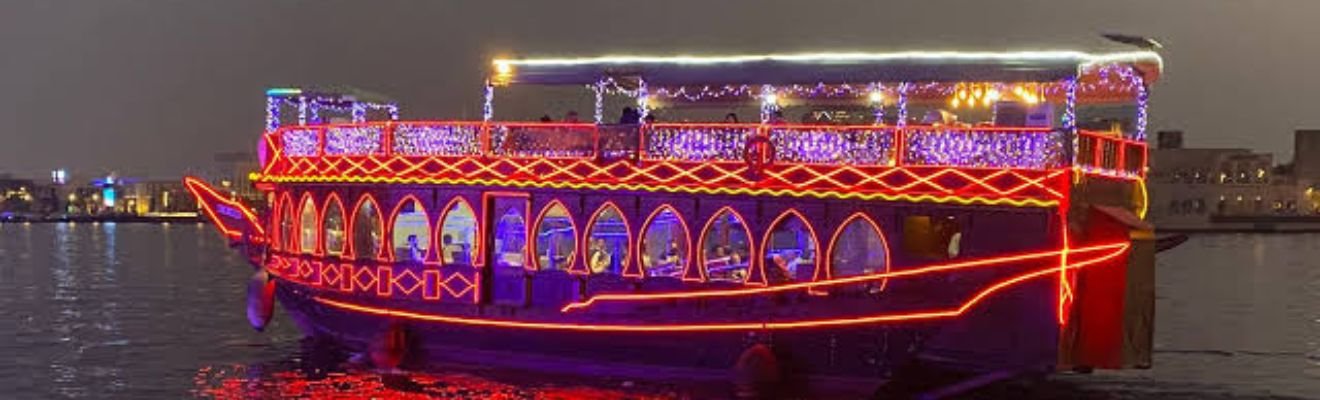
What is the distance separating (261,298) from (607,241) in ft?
21.6

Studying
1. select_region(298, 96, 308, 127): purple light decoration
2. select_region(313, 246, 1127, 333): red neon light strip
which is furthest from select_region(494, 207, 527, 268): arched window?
→ select_region(298, 96, 308, 127): purple light decoration

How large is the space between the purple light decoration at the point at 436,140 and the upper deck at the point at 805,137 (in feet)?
0.06

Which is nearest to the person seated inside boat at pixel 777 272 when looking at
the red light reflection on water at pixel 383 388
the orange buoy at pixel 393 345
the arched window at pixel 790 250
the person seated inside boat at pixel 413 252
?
the arched window at pixel 790 250

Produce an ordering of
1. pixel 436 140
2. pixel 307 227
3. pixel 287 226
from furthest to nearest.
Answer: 1. pixel 287 226
2. pixel 307 227
3. pixel 436 140

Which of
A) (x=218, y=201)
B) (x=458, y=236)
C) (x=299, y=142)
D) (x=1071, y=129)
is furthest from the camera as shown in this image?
(x=218, y=201)

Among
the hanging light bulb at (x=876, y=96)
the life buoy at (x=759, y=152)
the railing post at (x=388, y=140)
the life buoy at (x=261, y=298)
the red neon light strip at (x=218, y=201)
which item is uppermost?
the hanging light bulb at (x=876, y=96)

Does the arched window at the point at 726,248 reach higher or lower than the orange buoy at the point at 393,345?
higher

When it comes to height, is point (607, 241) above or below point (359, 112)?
below

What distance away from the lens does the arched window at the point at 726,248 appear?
17938 millimetres

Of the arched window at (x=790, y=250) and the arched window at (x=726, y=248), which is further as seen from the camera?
the arched window at (x=726, y=248)

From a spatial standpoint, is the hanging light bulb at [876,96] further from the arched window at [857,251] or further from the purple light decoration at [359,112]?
the purple light decoration at [359,112]

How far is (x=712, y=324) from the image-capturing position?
58.0ft

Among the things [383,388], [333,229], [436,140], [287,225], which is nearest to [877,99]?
[436,140]

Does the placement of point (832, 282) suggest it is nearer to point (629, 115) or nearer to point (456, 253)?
A: point (629, 115)
